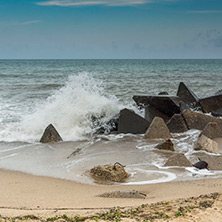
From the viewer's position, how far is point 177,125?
8.43m

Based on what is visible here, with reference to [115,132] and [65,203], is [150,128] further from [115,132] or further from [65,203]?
[65,203]

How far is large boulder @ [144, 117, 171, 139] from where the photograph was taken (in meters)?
7.84

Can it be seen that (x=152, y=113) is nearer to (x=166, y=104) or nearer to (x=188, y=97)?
(x=166, y=104)

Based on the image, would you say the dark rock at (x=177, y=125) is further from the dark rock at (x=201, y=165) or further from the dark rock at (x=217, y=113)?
the dark rock at (x=201, y=165)

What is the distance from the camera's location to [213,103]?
1052 centimetres

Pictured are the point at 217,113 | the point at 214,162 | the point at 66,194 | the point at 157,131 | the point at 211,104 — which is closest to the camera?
the point at 66,194

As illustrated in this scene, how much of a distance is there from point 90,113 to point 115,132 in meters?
1.30

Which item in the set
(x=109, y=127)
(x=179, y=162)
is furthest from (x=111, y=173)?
(x=109, y=127)

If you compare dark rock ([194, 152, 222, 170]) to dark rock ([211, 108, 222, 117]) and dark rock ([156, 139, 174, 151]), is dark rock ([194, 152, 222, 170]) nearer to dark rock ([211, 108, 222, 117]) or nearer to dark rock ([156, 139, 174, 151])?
dark rock ([156, 139, 174, 151])

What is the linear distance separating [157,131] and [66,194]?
148 inches

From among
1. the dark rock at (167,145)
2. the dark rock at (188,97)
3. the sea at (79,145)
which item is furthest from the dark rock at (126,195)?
the dark rock at (188,97)

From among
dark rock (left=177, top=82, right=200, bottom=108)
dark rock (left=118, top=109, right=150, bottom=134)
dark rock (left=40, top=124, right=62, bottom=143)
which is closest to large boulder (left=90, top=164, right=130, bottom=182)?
dark rock (left=40, top=124, right=62, bottom=143)

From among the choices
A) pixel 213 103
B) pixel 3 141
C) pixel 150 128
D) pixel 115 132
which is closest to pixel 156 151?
pixel 150 128

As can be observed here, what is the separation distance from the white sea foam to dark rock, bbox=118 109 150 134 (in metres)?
0.85
